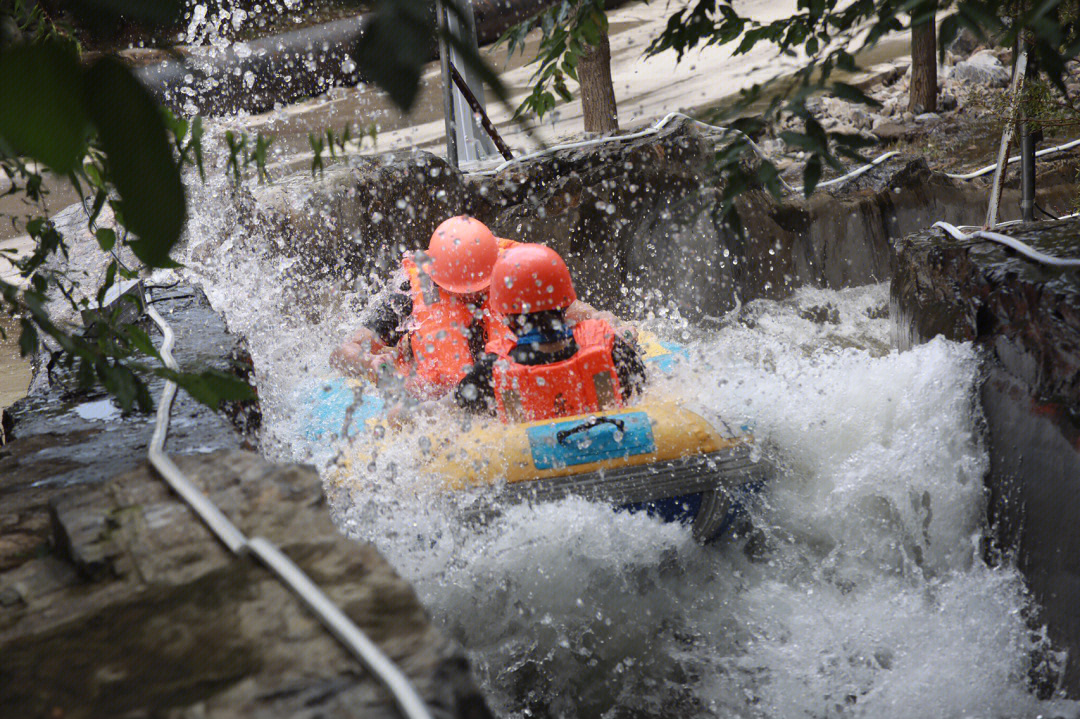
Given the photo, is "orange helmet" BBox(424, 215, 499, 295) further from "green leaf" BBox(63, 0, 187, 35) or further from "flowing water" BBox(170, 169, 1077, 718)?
"green leaf" BBox(63, 0, 187, 35)

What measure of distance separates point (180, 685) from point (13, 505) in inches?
39.3

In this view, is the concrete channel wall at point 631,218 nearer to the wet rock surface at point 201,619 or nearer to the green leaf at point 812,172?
the green leaf at point 812,172

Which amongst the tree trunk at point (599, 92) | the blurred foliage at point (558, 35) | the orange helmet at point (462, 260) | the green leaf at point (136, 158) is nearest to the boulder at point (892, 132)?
the tree trunk at point (599, 92)

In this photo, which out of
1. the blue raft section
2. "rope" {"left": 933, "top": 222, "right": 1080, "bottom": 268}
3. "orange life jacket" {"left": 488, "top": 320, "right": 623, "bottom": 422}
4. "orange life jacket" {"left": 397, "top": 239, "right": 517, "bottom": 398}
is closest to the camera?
"rope" {"left": 933, "top": 222, "right": 1080, "bottom": 268}

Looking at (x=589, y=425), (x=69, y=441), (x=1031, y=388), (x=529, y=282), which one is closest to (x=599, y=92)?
(x=529, y=282)

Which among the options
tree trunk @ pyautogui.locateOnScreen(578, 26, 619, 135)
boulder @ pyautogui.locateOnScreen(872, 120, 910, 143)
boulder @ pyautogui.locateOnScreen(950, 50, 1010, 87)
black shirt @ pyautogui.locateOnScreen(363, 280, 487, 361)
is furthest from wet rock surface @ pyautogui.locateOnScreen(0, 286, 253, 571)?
boulder @ pyautogui.locateOnScreen(950, 50, 1010, 87)

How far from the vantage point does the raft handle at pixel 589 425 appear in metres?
3.64

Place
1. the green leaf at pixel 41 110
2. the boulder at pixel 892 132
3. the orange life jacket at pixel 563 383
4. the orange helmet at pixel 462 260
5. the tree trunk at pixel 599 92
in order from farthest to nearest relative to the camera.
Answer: the boulder at pixel 892 132 → the tree trunk at pixel 599 92 → the orange helmet at pixel 462 260 → the orange life jacket at pixel 563 383 → the green leaf at pixel 41 110

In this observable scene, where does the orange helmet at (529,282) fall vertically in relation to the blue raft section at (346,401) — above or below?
above

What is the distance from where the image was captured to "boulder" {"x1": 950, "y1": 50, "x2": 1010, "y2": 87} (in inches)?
400

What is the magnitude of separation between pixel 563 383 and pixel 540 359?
0.16 metres

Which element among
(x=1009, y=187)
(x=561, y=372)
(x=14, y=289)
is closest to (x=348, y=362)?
(x=561, y=372)

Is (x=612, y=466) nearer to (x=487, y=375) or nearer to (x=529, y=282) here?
(x=487, y=375)

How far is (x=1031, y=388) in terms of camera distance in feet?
8.95
